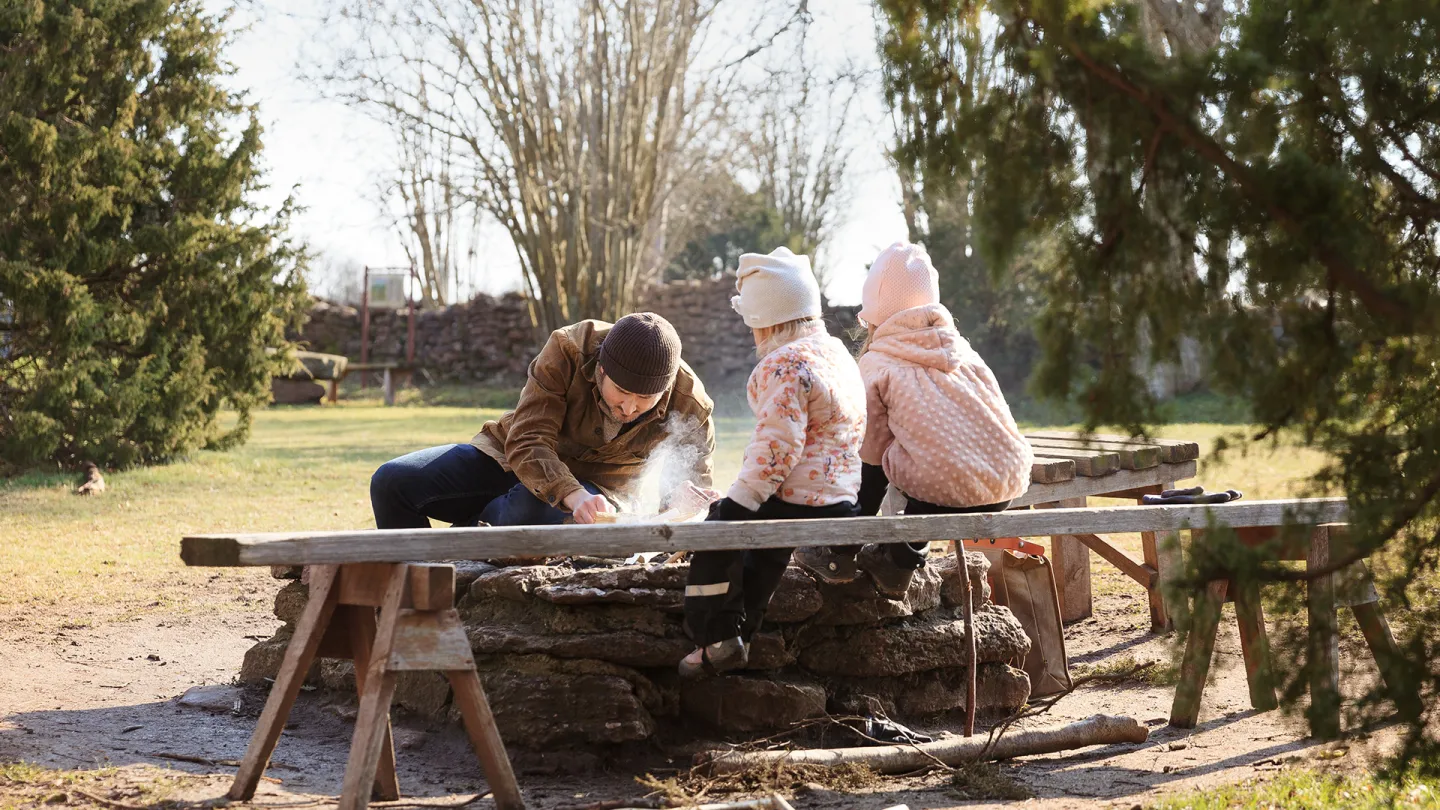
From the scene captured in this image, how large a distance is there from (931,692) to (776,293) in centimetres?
160

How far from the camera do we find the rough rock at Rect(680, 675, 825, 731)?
4359mm

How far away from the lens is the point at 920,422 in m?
4.39

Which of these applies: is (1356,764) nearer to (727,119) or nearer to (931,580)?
(931,580)

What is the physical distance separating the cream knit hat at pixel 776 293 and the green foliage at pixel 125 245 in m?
8.70

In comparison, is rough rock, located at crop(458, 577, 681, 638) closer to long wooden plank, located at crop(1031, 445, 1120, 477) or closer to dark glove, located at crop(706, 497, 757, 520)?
dark glove, located at crop(706, 497, 757, 520)

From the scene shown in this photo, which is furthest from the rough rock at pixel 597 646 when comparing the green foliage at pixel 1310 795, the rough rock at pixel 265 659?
the green foliage at pixel 1310 795

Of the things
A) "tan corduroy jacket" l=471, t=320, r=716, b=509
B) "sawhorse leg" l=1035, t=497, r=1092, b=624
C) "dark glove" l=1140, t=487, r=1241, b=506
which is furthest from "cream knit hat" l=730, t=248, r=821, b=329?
"sawhorse leg" l=1035, t=497, r=1092, b=624

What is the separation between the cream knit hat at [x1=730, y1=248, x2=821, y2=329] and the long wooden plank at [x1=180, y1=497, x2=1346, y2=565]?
820 mm

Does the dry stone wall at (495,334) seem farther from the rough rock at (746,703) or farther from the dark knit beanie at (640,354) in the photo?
the rough rock at (746,703)

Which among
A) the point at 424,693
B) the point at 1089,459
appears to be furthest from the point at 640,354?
the point at 1089,459

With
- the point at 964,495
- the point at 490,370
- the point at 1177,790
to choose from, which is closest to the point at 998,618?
the point at 964,495

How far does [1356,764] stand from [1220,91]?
2159 mm

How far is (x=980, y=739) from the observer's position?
4.07 metres

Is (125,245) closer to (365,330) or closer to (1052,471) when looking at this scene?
(1052,471)
